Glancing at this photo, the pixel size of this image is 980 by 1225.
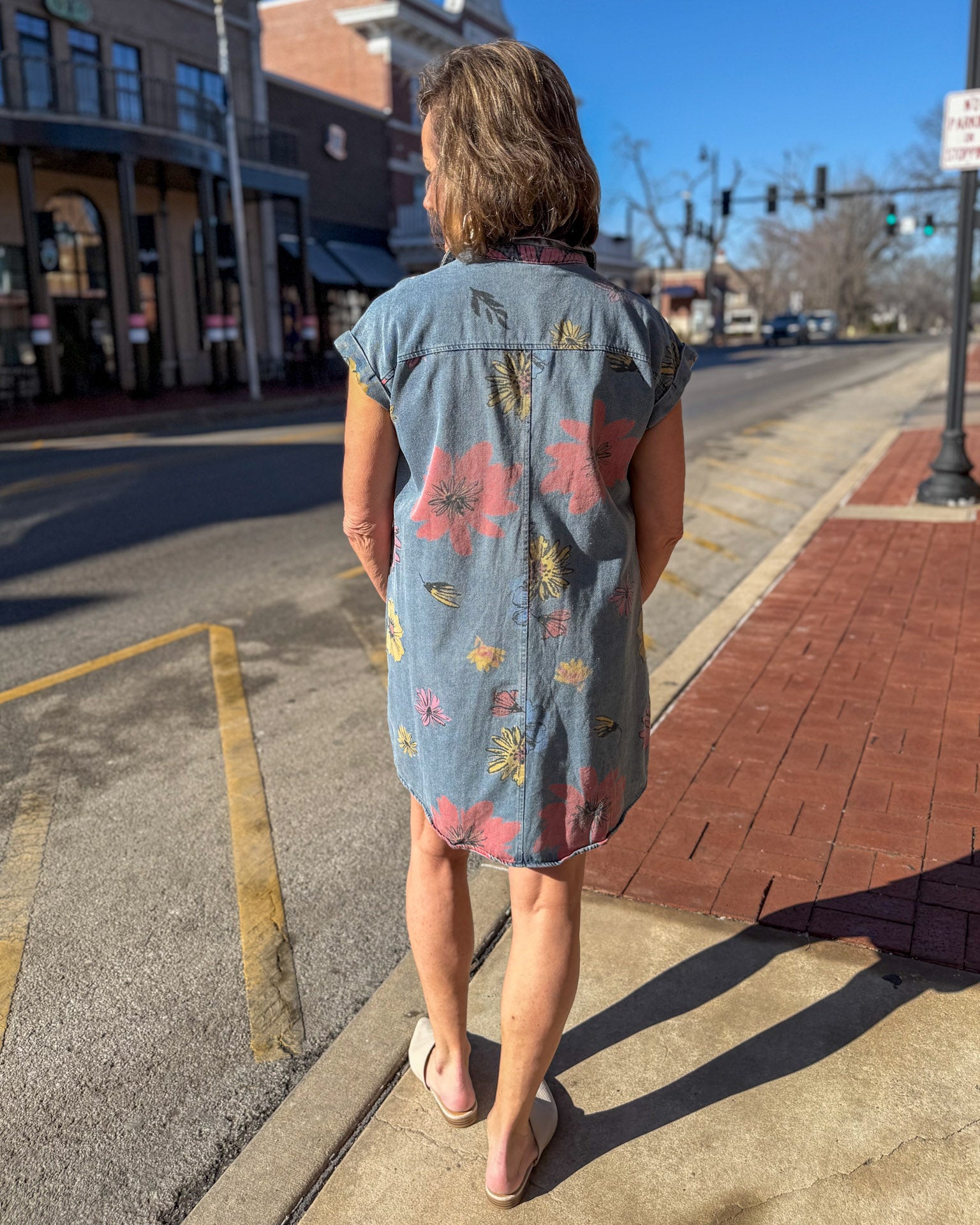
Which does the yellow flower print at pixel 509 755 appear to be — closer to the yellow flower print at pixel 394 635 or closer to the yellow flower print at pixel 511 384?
the yellow flower print at pixel 394 635

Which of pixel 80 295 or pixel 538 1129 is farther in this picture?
pixel 80 295


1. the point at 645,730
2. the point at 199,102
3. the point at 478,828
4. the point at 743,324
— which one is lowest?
the point at 478,828

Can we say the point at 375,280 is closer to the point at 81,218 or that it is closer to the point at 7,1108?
the point at 81,218

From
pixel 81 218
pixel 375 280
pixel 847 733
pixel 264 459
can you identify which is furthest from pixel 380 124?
pixel 847 733

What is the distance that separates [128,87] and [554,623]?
88.2 ft

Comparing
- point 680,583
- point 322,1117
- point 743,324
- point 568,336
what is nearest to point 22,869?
point 322,1117

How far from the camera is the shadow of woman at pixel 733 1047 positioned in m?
2.24

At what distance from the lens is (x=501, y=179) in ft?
5.55

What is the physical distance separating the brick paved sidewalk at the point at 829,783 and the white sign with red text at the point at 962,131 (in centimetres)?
403

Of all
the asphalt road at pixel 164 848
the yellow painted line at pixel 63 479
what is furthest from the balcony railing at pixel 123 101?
the asphalt road at pixel 164 848

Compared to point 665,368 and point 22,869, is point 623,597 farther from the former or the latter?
point 22,869

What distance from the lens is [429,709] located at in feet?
6.28

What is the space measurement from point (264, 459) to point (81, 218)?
14753 mm

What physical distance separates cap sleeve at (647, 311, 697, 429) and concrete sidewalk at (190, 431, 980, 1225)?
57.4 inches
